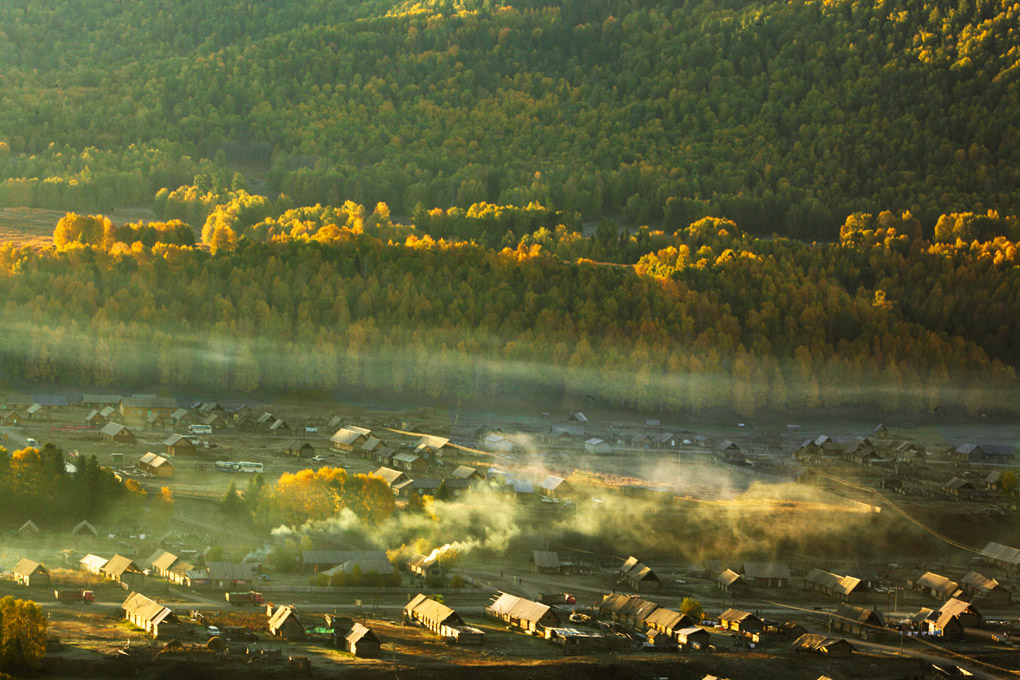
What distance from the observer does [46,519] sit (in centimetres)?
5153

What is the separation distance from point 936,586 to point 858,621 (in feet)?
22.3

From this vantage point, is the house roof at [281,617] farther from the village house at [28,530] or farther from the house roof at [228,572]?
the village house at [28,530]

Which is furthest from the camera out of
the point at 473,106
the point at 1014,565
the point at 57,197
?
the point at 473,106

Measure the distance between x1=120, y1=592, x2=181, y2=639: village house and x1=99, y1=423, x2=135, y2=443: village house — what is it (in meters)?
26.9

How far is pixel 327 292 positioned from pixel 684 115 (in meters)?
87.2

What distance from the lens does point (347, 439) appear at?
7331 cm

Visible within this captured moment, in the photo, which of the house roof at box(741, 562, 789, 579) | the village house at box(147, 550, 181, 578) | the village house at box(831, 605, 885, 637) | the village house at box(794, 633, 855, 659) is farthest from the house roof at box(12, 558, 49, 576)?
the village house at box(831, 605, 885, 637)

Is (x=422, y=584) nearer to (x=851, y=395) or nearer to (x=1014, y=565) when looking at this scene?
(x=1014, y=565)

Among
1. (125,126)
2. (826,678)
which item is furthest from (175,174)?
(826,678)

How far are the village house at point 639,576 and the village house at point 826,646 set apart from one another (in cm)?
712

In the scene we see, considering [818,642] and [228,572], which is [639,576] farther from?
[228,572]

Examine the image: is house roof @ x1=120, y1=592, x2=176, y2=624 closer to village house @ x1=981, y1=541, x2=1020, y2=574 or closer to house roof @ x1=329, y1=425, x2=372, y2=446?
house roof @ x1=329, y1=425, x2=372, y2=446

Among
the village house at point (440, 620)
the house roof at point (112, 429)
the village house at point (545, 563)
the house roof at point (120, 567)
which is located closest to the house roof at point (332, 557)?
the village house at point (440, 620)

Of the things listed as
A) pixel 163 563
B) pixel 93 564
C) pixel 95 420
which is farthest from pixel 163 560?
pixel 95 420
